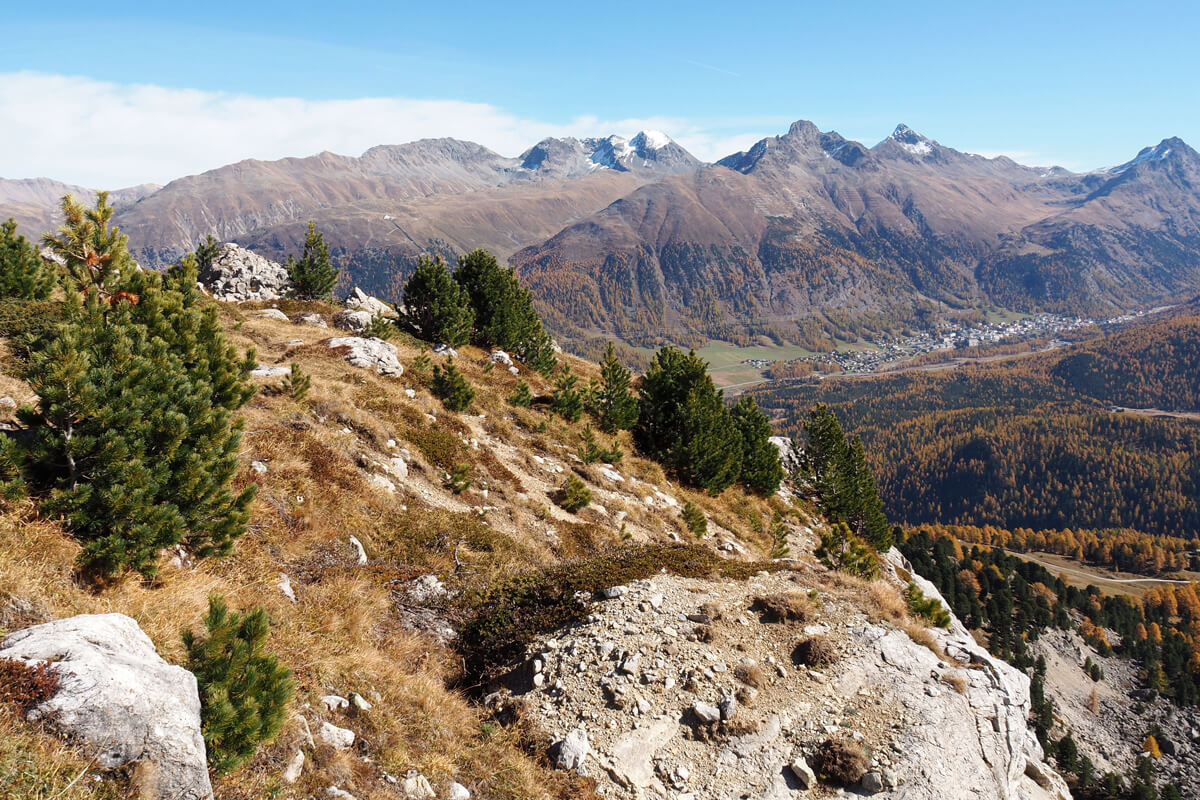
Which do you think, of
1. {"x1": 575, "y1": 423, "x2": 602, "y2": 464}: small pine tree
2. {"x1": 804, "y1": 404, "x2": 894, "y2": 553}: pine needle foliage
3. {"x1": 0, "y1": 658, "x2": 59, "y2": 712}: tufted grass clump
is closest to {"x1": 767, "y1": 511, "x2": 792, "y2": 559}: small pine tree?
Result: {"x1": 575, "y1": 423, "x2": 602, "y2": 464}: small pine tree

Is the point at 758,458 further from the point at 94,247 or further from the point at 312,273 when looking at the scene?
the point at 312,273

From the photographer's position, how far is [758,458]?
4056 cm

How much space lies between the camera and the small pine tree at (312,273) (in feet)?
177

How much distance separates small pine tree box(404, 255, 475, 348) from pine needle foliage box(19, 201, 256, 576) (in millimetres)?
30441

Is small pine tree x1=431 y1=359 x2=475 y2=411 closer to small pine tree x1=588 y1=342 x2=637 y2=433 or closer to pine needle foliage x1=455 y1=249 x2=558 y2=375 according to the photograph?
small pine tree x1=588 y1=342 x2=637 y2=433

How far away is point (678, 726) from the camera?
452 inches

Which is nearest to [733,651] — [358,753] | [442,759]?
[442,759]

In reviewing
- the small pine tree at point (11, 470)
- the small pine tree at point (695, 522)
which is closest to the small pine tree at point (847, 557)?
the small pine tree at point (695, 522)

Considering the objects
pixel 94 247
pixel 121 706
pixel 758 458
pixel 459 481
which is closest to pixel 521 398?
pixel 459 481

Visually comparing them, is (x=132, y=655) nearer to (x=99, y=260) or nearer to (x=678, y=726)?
(x=678, y=726)

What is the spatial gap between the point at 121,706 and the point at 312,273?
55828 millimetres

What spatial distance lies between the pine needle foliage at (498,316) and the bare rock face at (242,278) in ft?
62.5

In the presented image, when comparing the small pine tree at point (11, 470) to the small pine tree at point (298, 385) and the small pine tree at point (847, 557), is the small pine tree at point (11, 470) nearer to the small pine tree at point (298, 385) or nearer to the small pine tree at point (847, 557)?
the small pine tree at point (298, 385)

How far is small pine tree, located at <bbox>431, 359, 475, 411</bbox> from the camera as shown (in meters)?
29.6
